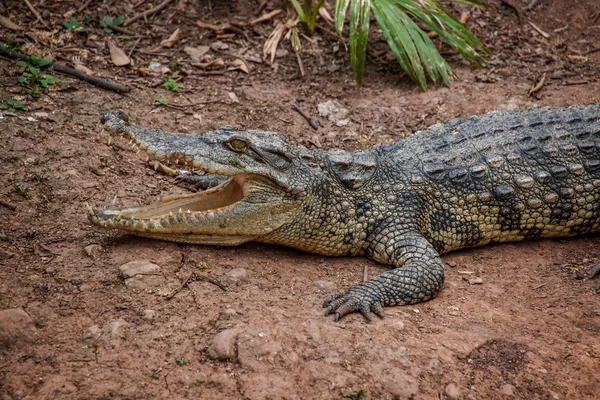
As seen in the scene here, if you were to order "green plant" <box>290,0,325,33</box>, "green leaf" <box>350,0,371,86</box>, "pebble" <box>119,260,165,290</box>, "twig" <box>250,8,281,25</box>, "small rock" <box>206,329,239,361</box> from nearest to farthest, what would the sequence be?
"small rock" <box>206,329,239,361</box> → "pebble" <box>119,260,165,290</box> → "green leaf" <box>350,0,371,86</box> → "green plant" <box>290,0,325,33</box> → "twig" <box>250,8,281,25</box>

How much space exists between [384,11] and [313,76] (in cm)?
111

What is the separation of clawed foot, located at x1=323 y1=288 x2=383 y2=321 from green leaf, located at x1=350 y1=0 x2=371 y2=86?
3076mm

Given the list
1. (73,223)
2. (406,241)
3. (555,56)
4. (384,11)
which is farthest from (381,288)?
(555,56)

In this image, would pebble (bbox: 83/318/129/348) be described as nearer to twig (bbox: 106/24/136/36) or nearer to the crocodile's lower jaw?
the crocodile's lower jaw

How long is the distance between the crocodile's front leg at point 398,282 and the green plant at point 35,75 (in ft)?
11.6

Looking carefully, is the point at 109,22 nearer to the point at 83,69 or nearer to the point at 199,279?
the point at 83,69

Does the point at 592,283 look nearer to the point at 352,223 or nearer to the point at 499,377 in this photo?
the point at 499,377

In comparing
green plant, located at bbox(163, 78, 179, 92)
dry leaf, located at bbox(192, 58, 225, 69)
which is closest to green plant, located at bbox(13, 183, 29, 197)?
green plant, located at bbox(163, 78, 179, 92)

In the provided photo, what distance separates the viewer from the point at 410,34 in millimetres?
6422

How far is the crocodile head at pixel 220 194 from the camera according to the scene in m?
4.26

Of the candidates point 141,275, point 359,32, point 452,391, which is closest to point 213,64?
point 359,32

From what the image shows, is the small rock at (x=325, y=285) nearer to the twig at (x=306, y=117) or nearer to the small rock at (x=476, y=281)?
the small rock at (x=476, y=281)

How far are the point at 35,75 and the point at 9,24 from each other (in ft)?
3.56

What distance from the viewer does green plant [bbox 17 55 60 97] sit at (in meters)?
5.79
